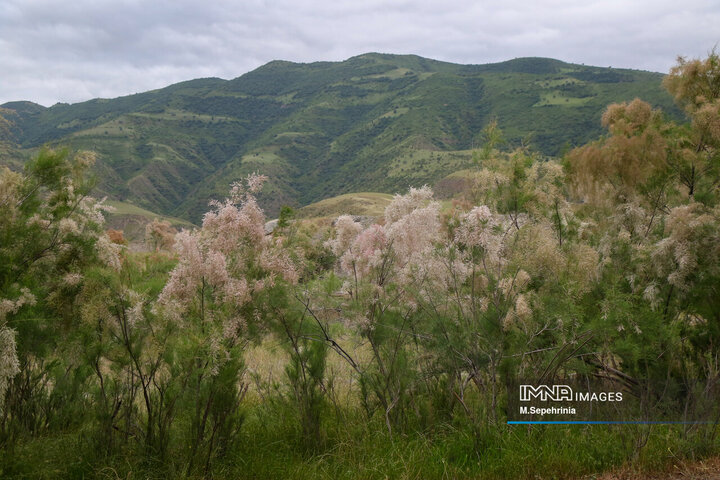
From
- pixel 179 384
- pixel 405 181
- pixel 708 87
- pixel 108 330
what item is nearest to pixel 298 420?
pixel 179 384

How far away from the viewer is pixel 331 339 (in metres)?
5.48

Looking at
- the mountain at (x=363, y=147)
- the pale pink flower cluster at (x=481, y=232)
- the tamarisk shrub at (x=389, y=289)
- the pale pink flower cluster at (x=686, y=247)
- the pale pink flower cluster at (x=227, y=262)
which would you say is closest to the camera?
the pale pink flower cluster at (x=227, y=262)

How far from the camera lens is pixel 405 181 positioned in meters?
117

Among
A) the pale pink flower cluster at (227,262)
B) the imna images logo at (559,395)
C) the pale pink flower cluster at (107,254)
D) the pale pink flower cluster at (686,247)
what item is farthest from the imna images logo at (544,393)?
the pale pink flower cluster at (107,254)

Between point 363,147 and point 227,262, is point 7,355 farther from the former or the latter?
point 363,147

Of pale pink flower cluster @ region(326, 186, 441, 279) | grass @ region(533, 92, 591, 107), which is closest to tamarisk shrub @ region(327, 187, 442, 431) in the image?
pale pink flower cluster @ region(326, 186, 441, 279)

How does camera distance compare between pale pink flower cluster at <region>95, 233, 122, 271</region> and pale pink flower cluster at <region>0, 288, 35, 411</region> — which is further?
pale pink flower cluster at <region>95, 233, 122, 271</region>

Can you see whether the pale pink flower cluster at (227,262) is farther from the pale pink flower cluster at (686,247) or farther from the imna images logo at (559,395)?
the pale pink flower cluster at (686,247)

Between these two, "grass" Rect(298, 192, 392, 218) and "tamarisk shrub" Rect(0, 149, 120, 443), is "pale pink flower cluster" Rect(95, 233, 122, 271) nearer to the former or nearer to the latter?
"tamarisk shrub" Rect(0, 149, 120, 443)

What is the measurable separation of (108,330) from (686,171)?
984cm

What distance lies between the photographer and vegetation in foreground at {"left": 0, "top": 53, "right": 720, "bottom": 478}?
460cm

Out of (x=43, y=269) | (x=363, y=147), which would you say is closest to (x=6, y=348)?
(x=43, y=269)

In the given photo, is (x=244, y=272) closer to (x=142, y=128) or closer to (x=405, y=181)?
(x=405, y=181)

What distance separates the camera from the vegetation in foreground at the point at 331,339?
4.60 m
